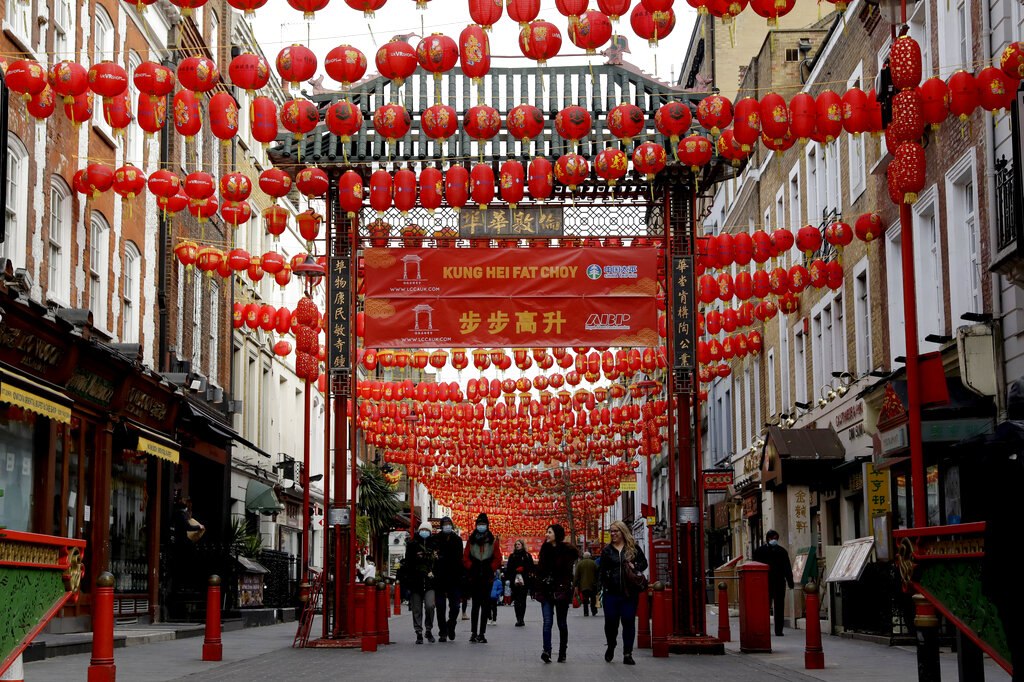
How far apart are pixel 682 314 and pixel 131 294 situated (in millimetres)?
11592

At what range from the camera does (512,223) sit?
20.0 metres

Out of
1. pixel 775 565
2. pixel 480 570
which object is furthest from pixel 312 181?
pixel 775 565

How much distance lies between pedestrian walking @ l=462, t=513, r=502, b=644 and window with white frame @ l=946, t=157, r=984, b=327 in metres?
7.82

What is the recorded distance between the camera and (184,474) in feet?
97.8

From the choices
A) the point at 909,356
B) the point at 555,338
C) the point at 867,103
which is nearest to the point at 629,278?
the point at 555,338

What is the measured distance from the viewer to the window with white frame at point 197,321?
31.3 m

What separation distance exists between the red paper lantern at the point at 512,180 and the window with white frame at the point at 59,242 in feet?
23.6

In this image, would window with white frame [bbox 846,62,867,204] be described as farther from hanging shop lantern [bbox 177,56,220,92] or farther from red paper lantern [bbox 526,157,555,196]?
hanging shop lantern [bbox 177,56,220,92]

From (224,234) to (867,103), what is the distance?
20.9m

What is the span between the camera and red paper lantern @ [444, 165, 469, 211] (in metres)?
18.7

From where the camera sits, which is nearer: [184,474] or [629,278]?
[629,278]

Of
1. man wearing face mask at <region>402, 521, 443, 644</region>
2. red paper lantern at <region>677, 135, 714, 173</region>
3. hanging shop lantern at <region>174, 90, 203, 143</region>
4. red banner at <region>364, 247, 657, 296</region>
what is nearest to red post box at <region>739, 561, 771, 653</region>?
red banner at <region>364, 247, 657, 296</region>

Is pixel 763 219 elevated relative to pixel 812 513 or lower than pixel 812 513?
elevated

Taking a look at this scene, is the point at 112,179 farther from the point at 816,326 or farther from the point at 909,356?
the point at 816,326
